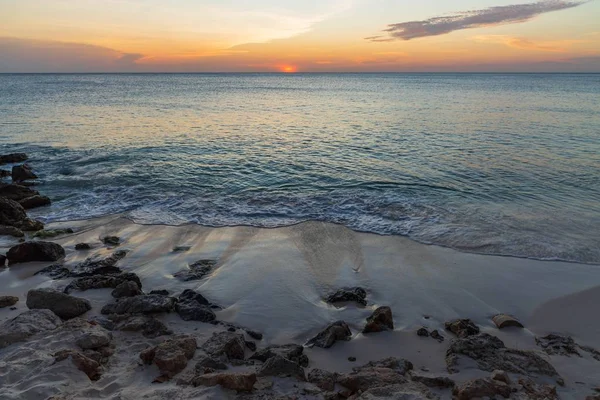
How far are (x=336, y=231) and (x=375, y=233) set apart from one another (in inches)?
46.2

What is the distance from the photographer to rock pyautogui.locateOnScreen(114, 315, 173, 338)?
273 inches

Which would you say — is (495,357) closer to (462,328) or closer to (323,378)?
(462,328)

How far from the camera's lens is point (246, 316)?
25.6 ft

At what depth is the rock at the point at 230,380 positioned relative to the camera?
5395 mm

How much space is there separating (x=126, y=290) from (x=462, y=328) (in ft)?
20.8

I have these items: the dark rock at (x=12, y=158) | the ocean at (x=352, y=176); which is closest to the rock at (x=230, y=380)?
the ocean at (x=352, y=176)

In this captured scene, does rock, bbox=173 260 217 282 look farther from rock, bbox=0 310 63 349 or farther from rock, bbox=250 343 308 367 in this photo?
rock, bbox=250 343 308 367

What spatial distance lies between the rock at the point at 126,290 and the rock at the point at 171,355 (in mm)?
2172

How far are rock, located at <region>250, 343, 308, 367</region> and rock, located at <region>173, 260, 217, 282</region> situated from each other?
342 cm

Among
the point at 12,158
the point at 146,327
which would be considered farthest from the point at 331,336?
the point at 12,158

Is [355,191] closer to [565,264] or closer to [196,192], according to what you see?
[196,192]

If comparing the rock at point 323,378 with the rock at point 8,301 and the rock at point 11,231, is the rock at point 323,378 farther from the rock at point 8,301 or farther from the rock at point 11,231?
the rock at point 11,231

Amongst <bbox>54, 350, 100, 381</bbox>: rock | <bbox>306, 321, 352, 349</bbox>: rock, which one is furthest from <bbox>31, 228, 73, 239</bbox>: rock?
<bbox>306, 321, 352, 349</bbox>: rock

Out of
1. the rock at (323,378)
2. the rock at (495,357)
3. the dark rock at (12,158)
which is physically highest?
the dark rock at (12,158)
